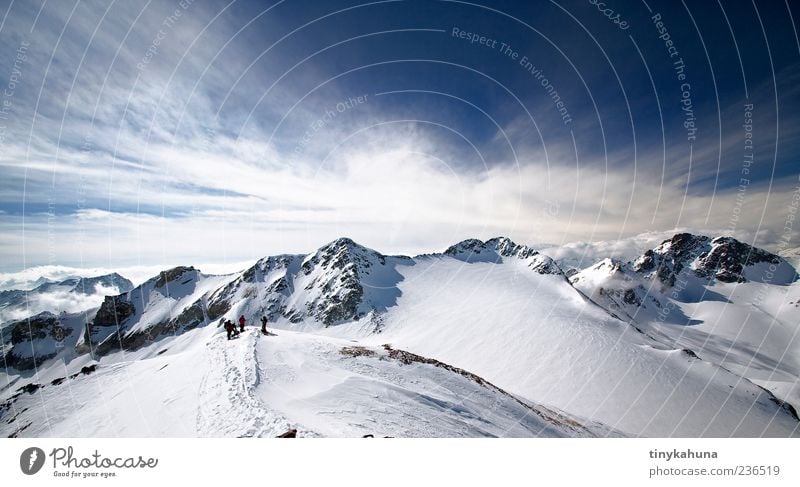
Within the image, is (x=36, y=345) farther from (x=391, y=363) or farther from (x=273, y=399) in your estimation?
(x=273, y=399)

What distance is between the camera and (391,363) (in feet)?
68.8

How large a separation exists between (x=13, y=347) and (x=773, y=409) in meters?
343

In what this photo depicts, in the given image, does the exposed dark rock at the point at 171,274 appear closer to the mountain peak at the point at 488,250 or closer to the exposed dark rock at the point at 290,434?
the mountain peak at the point at 488,250

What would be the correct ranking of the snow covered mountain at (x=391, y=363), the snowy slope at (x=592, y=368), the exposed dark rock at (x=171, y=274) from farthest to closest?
the exposed dark rock at (x=171, y=274), the snowy slope at (x=592, y=368), the snow covered mountain at (x=391, y=363)

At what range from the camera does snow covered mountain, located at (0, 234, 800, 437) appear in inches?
522

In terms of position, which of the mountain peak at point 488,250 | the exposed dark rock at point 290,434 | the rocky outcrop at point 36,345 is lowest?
the rocky outcrop at point 36,345

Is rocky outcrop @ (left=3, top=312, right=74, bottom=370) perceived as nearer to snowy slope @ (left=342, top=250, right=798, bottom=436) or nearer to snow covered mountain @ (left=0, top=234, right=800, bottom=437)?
snow covered mountain @ (left=0, top=234, right=800, bottom=437)

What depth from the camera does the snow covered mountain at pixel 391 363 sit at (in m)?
13.2

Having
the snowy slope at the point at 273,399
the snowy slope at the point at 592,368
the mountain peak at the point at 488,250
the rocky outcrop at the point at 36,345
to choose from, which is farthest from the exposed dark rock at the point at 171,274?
the snowy slope at the point at 273,399

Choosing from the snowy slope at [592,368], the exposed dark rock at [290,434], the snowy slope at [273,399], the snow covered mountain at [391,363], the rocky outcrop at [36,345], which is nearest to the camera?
the exposed dark rock at [290,434]

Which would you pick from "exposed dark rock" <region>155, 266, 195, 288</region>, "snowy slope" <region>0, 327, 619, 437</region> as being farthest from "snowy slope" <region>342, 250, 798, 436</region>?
"exposed dark rock" <region>155, 266, 195, 288</region>
